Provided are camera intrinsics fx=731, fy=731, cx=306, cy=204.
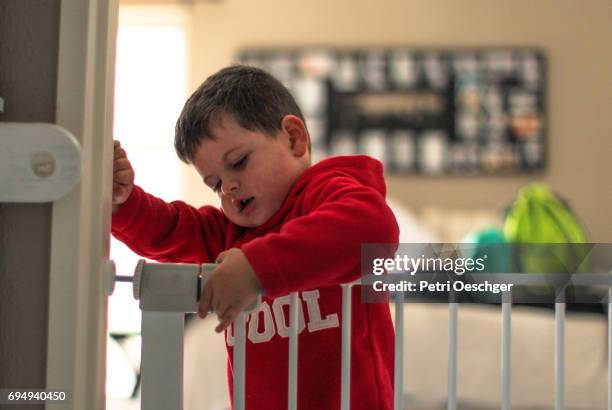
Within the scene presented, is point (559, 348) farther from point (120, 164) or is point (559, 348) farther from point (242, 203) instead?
point (120, 164)

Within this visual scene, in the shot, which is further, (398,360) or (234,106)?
(234,106)

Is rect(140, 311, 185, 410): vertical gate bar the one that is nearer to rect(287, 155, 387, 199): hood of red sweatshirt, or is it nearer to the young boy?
the young boy

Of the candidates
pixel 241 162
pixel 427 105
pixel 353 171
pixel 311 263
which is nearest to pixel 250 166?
pixel 241 162

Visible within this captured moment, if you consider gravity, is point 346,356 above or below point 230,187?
below

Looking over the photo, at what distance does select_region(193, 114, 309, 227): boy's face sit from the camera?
793mm

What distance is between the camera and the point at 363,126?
367 centimetres

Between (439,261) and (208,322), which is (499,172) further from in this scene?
(439,261)

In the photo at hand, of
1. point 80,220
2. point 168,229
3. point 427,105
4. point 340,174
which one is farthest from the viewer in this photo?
point 427,105

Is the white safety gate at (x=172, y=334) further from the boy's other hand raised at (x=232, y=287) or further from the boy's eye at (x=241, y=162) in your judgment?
the boy's eye at (x=241, y=162)

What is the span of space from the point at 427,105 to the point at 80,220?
10.6 ft

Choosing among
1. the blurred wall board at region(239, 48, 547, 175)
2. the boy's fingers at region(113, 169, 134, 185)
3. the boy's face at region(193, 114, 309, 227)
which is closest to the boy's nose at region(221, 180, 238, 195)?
the boy's face at region(193, 114, 309, 227)

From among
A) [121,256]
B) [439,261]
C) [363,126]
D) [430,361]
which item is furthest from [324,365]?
[363,126]

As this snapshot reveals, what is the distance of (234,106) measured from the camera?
0.81 metres

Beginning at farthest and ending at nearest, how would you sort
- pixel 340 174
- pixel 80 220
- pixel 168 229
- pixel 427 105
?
1. pixel 427 105
2. pixel 168 229
3. pixel 340 174
4. pixel 80 220
